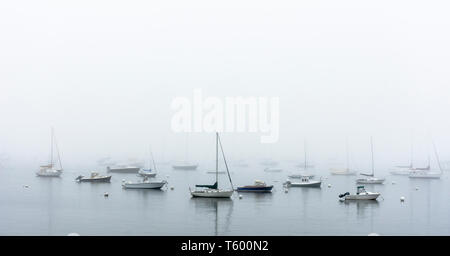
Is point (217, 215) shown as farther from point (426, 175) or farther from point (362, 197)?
point (426, 175)

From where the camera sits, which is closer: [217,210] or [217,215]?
[217,215]

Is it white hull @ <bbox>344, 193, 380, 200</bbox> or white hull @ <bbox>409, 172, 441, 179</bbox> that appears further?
white hull @ <bbox>409, 172, 441, 179</bbox>

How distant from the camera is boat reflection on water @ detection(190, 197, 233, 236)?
21.0 meters

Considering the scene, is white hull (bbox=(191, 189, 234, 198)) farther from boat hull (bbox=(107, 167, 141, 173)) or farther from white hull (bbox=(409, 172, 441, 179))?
boat hull (bbox=(107, 167, 141, 173))

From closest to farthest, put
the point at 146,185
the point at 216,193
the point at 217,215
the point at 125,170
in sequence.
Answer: the point at 217,215 → the point at 216,193 → the point at 146,185 → the point at 125,170

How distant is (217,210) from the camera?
2650cm

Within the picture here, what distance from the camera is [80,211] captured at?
26.9m

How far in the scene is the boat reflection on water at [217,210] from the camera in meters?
21.0

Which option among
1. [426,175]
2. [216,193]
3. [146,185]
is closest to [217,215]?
[216,193]

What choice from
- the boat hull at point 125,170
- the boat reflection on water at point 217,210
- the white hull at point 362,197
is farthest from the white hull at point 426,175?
the boat hull at point 125,170

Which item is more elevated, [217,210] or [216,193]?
[216,193]

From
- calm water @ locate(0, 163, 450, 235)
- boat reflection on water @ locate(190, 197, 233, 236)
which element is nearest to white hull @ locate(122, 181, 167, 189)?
calm water @ locate(0, 163, 450, 235)
